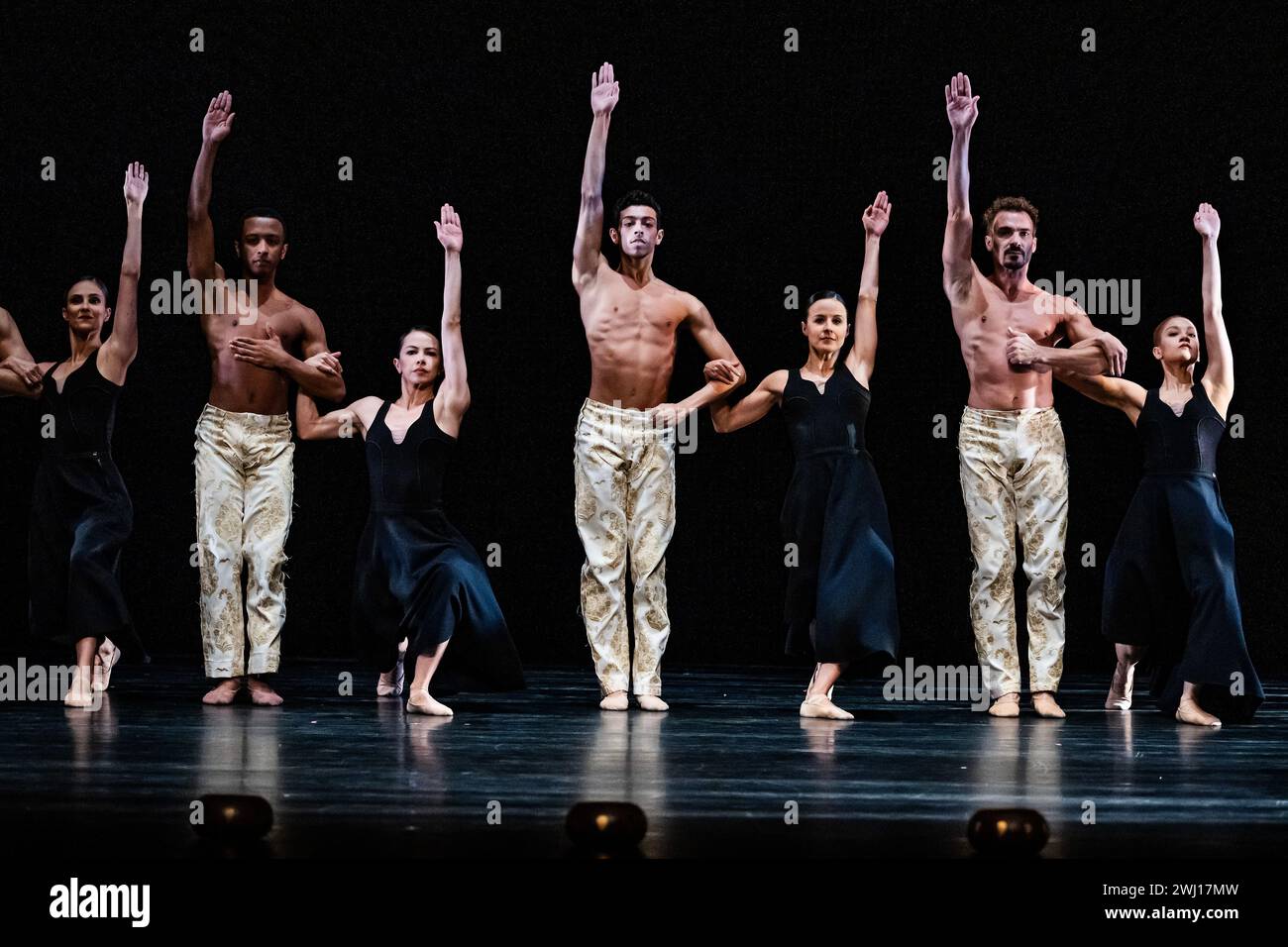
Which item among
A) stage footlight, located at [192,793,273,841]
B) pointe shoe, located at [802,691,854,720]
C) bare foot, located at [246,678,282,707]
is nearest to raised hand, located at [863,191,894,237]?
pointe shoe, located at [802,691,854,720]

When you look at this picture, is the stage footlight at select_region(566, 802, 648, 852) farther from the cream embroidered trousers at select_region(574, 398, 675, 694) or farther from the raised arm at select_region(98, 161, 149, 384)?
the raised arm at select_region(98, 161, 149, 384)

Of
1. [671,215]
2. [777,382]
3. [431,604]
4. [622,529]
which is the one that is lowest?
[431,604]

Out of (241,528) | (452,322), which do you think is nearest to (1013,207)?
(452,322)

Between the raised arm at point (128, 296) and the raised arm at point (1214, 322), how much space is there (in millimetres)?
3268

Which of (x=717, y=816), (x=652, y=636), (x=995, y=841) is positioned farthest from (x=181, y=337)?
(x=995, y=841)

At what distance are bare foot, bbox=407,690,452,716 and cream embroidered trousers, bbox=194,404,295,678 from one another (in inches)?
24.1

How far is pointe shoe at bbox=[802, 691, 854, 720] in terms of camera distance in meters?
4.71

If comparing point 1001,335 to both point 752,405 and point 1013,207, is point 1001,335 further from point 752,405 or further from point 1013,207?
point 752,405

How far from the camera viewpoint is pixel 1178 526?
16.0 feet

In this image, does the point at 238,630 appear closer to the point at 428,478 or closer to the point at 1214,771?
the point at 428,478

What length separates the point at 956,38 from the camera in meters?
6.35

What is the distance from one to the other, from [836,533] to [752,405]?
1.77 ft

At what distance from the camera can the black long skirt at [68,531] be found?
16.3 ft

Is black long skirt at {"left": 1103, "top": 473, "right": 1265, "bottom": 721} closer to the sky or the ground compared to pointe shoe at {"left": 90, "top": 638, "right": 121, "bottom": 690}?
closer to the sky
